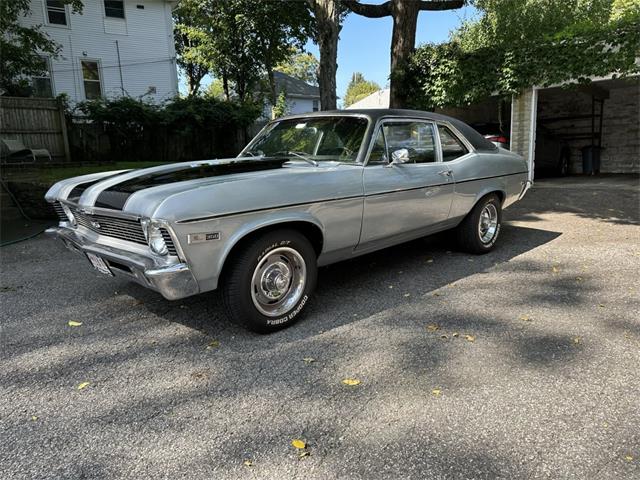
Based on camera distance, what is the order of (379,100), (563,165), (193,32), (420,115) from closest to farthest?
(420,115) → (563,165) → (193,32) → (379,100)

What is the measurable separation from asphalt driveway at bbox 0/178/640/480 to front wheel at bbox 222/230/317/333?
6.5 inches

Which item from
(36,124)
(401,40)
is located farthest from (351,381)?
(36,124)

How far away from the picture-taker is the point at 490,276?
4.91 m

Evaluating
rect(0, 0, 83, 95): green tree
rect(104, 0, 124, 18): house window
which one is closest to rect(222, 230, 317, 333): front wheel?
rect(0, 0, 83, 95): green tree

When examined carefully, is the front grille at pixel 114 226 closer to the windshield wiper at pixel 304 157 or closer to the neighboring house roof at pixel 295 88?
the windshield wiper at pixel 304 157

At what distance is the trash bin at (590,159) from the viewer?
15.1 m

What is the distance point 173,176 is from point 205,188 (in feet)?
2.05

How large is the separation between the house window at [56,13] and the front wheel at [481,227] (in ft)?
61.7

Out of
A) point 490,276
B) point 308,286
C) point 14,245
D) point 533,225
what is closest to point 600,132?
point 533,225

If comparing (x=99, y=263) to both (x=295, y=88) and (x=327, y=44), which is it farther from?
(x=295, y=88)

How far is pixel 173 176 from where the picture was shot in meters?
3.60

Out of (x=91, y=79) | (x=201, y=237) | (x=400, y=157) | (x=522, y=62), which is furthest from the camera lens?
(x=91, y=79)

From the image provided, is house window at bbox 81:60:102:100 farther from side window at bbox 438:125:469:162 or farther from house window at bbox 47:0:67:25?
side window at bbox 438:125:469:162

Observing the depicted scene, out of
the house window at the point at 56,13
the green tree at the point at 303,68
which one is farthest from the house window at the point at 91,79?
the green tree at the point at 303,68
